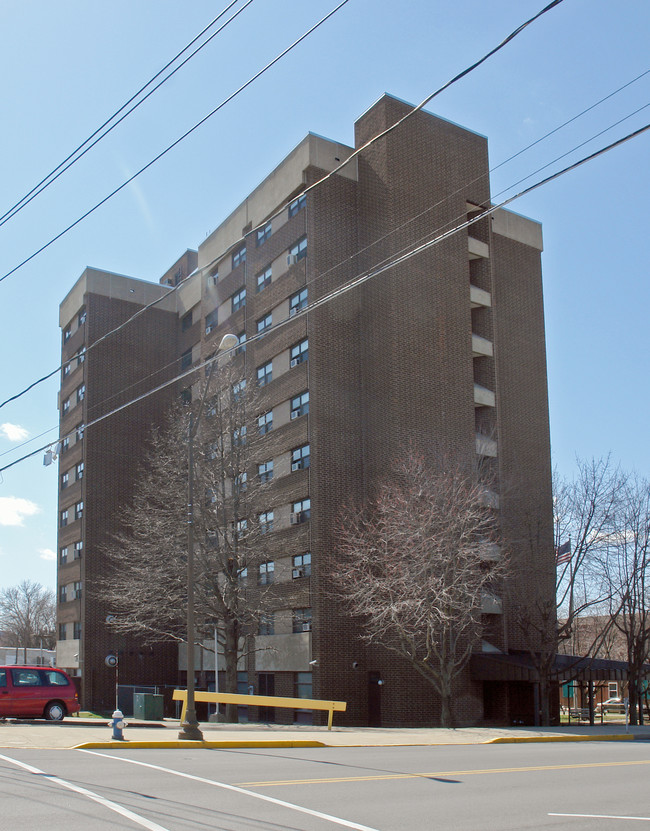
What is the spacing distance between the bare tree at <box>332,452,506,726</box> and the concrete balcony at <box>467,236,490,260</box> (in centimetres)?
1288

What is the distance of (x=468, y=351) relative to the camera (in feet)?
134

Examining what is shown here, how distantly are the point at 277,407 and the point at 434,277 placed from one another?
9368 millimetres

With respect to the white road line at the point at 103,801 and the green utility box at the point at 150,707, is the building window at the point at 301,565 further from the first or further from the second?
the white road line at the point at 103,801

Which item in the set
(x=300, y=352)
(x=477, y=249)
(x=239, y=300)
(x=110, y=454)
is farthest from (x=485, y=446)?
(x=110, y=454)

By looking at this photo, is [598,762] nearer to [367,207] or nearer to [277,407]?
[277,407]

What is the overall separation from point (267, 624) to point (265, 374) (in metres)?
11.8

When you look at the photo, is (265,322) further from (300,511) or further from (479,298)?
(479,298)

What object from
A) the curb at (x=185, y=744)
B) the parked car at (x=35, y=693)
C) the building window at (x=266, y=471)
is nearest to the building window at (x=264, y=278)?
the building window at (x=266, y=471)

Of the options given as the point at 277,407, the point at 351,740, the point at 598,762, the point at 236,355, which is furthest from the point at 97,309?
the point at 598,762

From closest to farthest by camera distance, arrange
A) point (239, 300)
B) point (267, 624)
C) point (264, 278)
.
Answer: point (267, 624), point (264, 278), point (239, 300)

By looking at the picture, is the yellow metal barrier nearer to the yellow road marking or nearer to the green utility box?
the green utility box

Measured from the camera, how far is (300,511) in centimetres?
3822

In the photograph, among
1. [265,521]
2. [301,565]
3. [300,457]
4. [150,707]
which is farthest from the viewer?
[265,521]

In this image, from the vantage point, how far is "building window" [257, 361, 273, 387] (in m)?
42.0
